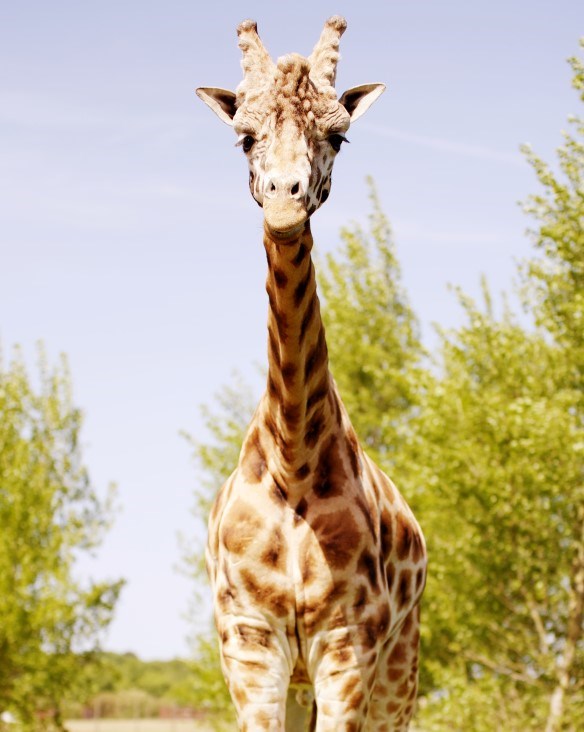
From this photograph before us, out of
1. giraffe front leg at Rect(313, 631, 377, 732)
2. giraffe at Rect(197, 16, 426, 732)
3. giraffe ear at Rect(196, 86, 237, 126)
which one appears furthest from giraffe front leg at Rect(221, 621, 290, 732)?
giraffe ear at Rect(196, 86, 237, 126)

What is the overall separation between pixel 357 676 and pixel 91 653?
19.6m

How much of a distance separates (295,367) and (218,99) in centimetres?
169

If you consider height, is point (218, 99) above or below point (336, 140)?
above

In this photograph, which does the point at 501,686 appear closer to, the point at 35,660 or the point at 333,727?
the point at 35,660

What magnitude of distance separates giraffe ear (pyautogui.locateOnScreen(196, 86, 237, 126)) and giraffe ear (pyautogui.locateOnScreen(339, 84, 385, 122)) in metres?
0.66

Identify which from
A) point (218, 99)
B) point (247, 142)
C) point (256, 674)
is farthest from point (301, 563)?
Result: point (218, 99)

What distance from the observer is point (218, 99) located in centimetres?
636

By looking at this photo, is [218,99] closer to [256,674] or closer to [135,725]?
[256,674]

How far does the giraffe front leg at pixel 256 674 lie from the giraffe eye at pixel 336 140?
8.52ft

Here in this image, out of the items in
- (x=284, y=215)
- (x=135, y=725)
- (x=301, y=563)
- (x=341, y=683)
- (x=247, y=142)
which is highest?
(x=247, y=142)

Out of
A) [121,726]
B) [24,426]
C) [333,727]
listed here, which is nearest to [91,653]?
[24,426]

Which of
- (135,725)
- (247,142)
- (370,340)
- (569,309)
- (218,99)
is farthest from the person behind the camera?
(135,725)

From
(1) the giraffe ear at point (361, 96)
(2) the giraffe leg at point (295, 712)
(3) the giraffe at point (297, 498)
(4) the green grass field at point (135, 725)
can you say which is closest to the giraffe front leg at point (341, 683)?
(3) the giraffe at point (297, 498)

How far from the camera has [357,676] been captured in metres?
5.82
